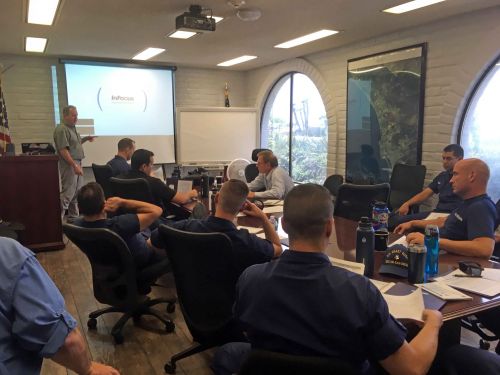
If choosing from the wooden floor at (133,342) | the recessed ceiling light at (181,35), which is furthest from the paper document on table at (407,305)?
the recessed ceiling light at (181,35)

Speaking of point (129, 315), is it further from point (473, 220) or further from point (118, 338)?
point (473, 220)

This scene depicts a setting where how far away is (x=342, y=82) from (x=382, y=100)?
0.84m

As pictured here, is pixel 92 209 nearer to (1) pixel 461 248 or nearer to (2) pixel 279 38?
(1) pixel 461 248

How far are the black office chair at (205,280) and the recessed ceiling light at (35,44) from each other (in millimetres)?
4210

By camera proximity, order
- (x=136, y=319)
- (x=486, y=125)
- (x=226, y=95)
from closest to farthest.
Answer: (x=136, y=319)
(x=486, y=125)
(x=226, y=95)

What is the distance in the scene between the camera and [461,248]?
80.0 inches

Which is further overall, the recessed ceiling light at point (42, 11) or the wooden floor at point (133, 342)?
the recessed ceiling light at point (42, 11)

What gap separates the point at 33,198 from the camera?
174 inches

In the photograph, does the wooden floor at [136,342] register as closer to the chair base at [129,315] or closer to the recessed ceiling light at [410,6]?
the chair base at [129,315]

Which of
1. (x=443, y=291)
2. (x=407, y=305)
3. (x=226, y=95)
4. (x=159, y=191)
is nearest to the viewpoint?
(x=407, y=305)

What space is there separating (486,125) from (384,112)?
1.13 metres

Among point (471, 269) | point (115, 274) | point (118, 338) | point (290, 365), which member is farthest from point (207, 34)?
point (290, 365)

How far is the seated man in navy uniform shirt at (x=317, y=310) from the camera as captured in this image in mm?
1091

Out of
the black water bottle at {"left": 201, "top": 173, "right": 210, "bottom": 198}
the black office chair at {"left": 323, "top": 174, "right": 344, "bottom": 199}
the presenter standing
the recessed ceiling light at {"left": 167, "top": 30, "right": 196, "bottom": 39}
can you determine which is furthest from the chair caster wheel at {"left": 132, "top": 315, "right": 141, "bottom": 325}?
the recessed ceiling light at {"left": 167, "top": 30, "right": 196, "bottom": 39}
